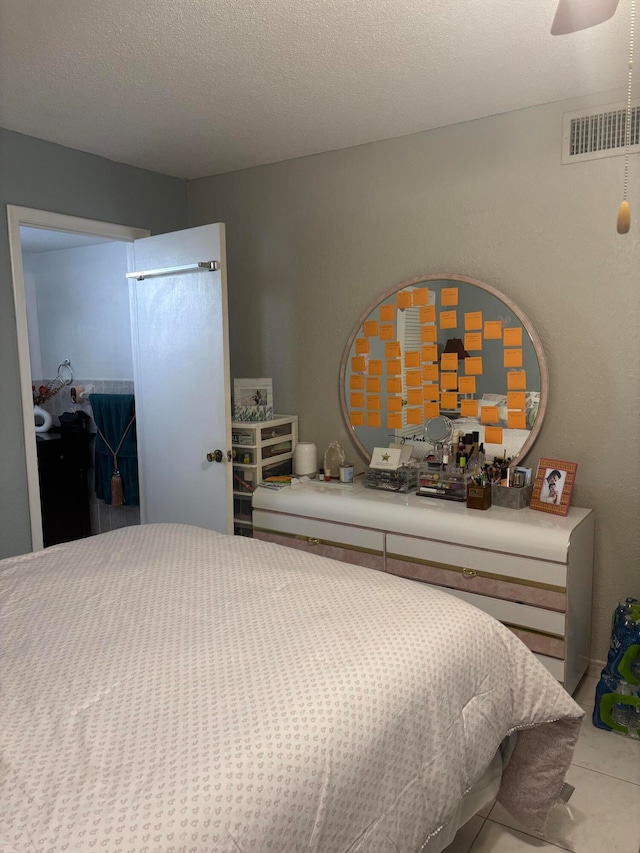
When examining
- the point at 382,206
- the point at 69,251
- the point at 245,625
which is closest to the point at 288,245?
the point at 382,206

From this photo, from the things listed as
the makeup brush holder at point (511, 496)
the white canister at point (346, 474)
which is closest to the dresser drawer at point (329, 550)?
the white canister at point (346, 474)

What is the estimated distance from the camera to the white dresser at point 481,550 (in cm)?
231

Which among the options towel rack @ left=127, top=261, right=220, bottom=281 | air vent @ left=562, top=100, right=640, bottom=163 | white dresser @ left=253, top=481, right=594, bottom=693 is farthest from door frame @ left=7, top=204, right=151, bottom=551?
air vent @ left=562, top=100, right=640, bottom=163

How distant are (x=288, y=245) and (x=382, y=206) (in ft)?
2.03

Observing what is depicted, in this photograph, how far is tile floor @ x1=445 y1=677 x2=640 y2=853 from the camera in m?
1.81

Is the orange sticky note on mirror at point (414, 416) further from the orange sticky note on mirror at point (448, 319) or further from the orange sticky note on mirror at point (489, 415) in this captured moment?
the orange sticky note on mirror at point (448, 319)

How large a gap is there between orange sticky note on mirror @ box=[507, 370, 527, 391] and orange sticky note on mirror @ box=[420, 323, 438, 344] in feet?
1.35

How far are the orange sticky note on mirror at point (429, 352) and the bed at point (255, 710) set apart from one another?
140 cm

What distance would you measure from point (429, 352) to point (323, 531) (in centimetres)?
102

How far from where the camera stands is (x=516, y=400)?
2.78 metres

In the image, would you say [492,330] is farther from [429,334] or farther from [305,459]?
[305,459]

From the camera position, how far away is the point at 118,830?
2.95ft

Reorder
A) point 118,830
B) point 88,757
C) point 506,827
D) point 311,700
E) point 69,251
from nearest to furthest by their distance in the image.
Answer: point 118,830, point 88,757, point 311,700, point 506,827, point 69,251

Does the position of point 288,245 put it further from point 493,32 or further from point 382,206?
point 493,32
